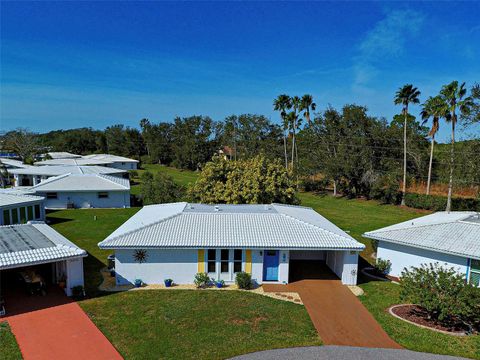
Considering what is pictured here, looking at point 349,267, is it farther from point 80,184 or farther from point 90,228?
point 80,184

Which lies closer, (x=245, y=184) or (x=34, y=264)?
(x=34, y=264)

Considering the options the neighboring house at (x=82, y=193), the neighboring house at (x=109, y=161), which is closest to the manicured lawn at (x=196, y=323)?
the neighboring house at (x=82, y=193)

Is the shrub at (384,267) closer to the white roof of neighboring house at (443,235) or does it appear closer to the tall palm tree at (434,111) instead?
the white roof of neighboring house at (443,235)

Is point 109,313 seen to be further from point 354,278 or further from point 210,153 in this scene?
point 210,153

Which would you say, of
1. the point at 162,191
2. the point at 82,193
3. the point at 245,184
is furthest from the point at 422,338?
the point at 82,193

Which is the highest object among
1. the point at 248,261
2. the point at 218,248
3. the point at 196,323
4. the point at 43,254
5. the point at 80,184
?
the point at 80,184

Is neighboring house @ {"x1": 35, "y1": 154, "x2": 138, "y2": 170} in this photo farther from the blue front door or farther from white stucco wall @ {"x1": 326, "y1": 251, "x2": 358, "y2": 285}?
white stucco wall @ {"x1": 326, "y1": 251, "x2": 358, "y2": 285}
